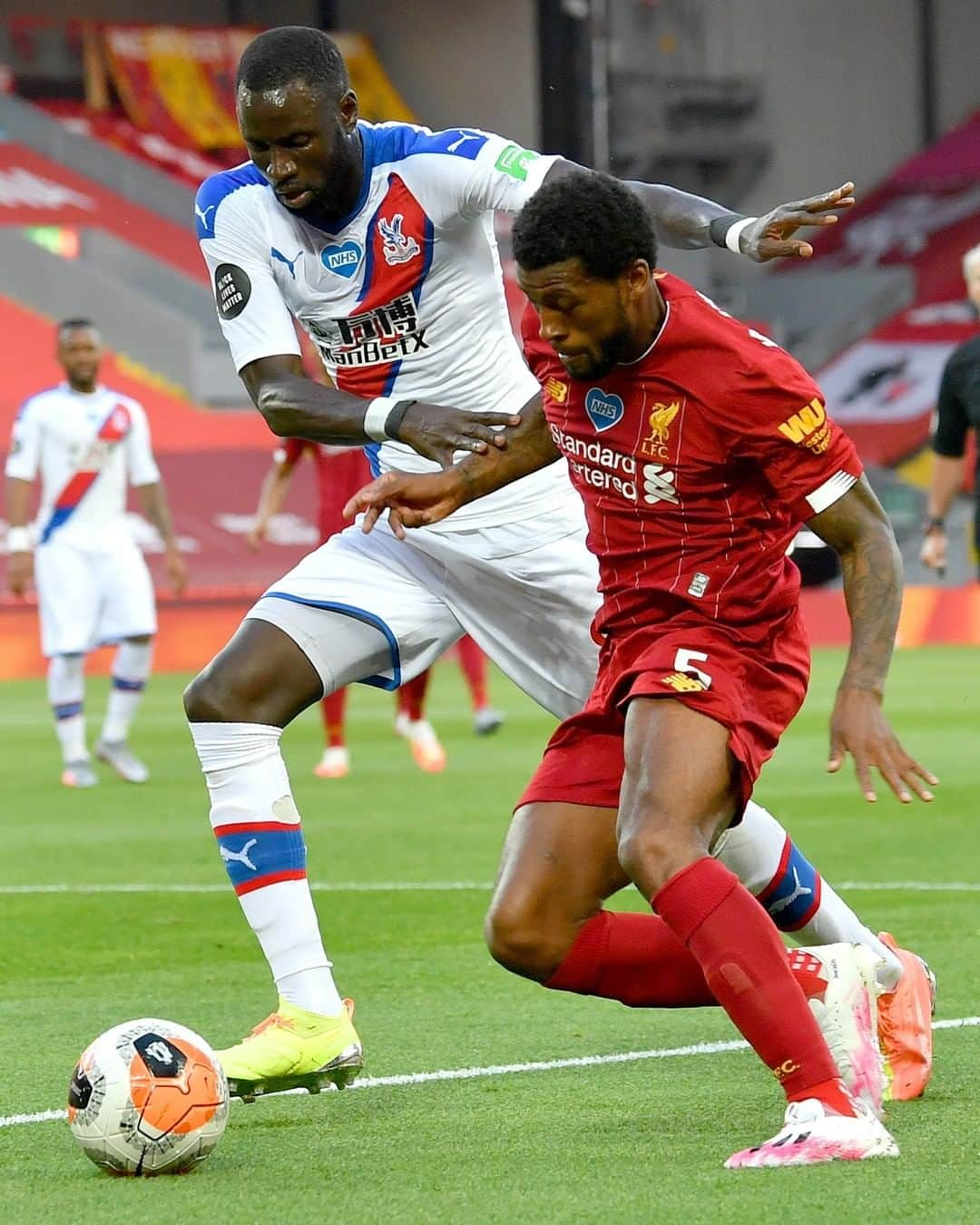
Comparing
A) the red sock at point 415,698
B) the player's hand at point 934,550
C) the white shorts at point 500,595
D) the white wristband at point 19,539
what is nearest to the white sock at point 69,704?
the white wristband at point 19,539

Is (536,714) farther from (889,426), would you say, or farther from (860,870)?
(889,426)

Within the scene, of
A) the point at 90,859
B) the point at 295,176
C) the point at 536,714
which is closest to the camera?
the point at 295,176

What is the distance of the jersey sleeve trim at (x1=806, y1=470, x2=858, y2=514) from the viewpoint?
405 centimetres

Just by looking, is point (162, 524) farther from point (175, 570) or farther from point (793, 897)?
point (793, 897)

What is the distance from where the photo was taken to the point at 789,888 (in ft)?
15.6

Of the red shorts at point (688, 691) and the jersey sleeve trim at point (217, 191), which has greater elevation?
the jersey sleeve trim at point (217, 191)

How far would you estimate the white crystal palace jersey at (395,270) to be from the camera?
5059mm

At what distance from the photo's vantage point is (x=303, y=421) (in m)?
4.86

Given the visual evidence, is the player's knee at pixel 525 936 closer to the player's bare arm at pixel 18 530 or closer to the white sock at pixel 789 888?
the white sock at pixel 789 888

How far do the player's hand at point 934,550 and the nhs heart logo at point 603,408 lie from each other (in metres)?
6.03

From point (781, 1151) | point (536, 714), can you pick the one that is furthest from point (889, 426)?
point (781, 1151)

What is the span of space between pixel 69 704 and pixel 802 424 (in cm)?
818

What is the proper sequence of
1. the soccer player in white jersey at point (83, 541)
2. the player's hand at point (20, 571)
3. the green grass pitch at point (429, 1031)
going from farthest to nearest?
the soccer player in white jersey at point (83, 541)
the player's hand at point (20, 571)
the green grass pitch at point (429, 1031)

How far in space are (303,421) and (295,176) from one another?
53cm
